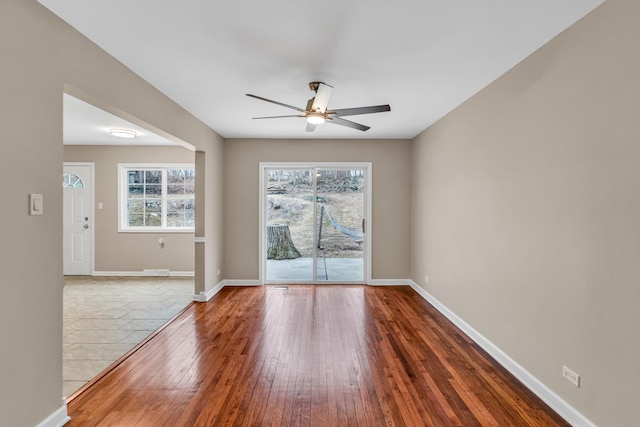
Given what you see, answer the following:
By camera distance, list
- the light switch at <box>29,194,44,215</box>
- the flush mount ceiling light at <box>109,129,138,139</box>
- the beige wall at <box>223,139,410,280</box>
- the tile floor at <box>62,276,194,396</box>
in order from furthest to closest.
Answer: the beige wall at <box>223,139,410,280</box>, the flush mount ceiling light at <box>109,129,138,139</box>, the tile floor at <box>62,276,194,396</box>, the light switch at <box>29,194,44,215</box>

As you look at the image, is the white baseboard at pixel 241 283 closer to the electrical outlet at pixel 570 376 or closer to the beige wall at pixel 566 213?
the beige wall at pixel 566 213

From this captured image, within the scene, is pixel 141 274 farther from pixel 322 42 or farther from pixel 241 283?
pixel 322 42

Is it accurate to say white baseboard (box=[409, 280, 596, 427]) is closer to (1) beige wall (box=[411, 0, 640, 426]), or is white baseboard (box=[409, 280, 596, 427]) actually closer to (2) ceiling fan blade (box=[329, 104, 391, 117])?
(1) beige wall (box=[411, 0, 640, 426])

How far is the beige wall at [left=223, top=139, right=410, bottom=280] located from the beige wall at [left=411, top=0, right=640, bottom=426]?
6.75 ft

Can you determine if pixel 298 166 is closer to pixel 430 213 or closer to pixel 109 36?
pixel 430 213

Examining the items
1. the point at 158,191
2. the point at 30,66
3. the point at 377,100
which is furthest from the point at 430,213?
the point at 158,191

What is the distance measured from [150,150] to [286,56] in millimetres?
4756

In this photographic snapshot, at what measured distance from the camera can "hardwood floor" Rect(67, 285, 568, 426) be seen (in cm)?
206

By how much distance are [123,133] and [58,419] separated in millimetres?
4327

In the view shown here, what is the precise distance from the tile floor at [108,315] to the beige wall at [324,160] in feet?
3.69

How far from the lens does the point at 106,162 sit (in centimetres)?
615

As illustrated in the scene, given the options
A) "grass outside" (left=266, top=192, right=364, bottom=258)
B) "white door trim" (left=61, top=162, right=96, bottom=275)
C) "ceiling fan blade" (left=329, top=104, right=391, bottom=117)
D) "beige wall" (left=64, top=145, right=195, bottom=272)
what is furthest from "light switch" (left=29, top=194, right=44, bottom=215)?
"white door trim" (left=61, top=162, right=96, bottom=275)

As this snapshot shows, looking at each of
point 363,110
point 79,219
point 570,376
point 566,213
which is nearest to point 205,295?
point 363,110

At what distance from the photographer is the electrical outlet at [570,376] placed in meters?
1.99
